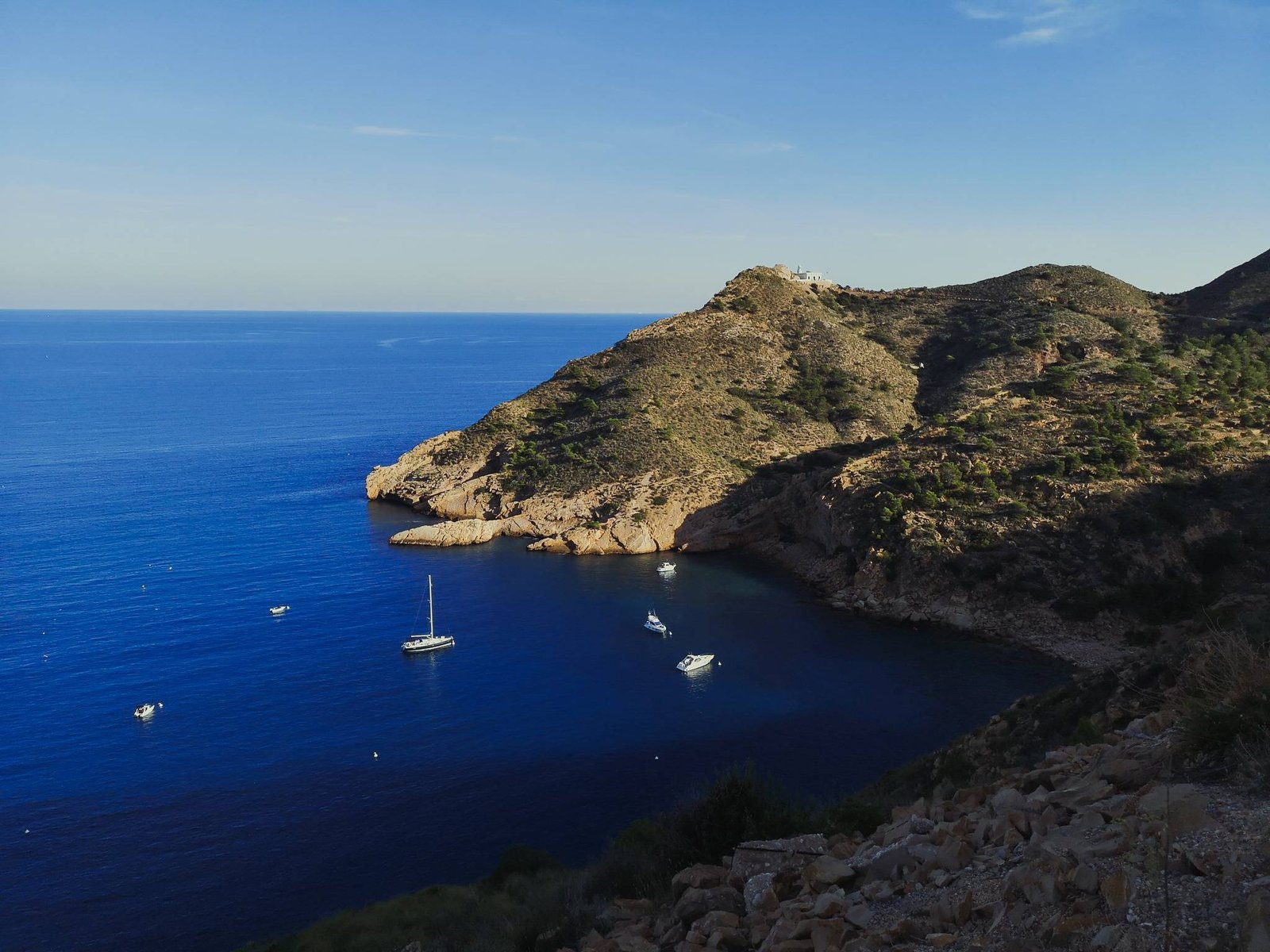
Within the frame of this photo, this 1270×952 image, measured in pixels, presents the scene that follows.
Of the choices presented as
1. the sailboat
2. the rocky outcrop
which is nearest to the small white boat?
the sailboat

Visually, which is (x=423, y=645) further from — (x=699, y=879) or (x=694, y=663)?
(x=699, y=879)

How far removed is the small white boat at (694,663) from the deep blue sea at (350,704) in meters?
0.79

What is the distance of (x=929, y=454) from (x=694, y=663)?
29601mm

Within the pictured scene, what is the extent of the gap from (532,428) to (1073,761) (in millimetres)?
78548

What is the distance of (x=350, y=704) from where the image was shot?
4362cm

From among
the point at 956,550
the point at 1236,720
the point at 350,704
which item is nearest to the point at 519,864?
the point at 350,704

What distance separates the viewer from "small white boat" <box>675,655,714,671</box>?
4772cm

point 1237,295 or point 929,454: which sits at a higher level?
point 1237,295

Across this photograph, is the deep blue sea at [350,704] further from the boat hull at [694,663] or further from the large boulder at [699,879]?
the large boulder at [699,879]

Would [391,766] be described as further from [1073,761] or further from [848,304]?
[848,304]

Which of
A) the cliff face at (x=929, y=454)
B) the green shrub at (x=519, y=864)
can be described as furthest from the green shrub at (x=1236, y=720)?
the cliff face at (x=929, y=454)

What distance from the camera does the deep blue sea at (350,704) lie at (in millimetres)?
30672

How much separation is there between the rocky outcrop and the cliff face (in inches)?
1305

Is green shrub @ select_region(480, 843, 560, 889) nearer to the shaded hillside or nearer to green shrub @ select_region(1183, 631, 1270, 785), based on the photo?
green shrub @ select_region(1183, 631, 1270, 785)
